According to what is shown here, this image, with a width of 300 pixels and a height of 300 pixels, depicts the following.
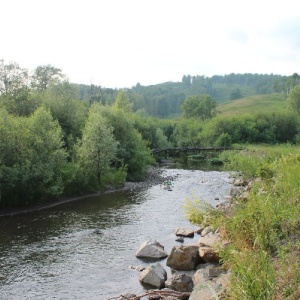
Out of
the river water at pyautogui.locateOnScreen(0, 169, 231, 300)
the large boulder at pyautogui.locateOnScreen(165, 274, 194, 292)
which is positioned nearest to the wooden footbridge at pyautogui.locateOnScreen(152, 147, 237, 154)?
the river water at pyautogui.locateOnScreen(0, 169, 231, 300)

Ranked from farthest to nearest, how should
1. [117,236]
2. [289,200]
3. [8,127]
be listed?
1. [8,127]
2. [117,236]
3. [289,200]

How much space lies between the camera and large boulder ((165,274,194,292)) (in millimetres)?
17294

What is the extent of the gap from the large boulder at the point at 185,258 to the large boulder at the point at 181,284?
264cm

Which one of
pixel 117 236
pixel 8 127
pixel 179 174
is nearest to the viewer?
pixel 117 236

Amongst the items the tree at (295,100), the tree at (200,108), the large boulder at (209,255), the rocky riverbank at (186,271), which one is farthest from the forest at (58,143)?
the tree at (295,100)

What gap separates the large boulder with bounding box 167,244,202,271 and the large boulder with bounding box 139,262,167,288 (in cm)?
139

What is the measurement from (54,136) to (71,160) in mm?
9185

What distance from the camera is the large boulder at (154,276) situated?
18505mm

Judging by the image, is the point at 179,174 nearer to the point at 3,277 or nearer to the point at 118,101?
the point at 118,101

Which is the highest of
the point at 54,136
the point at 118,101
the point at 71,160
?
the point at 118,101

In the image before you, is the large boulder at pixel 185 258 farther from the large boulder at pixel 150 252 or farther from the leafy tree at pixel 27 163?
the leafy tree at pixel 27 163

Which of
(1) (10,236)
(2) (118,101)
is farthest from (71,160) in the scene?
(2) (118,101)

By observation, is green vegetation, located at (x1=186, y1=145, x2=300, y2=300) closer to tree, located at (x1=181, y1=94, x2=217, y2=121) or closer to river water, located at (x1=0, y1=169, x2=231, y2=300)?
river water, located at (x1=0, y1=169, x2=231, y2=300)

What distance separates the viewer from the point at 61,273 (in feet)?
68.3
